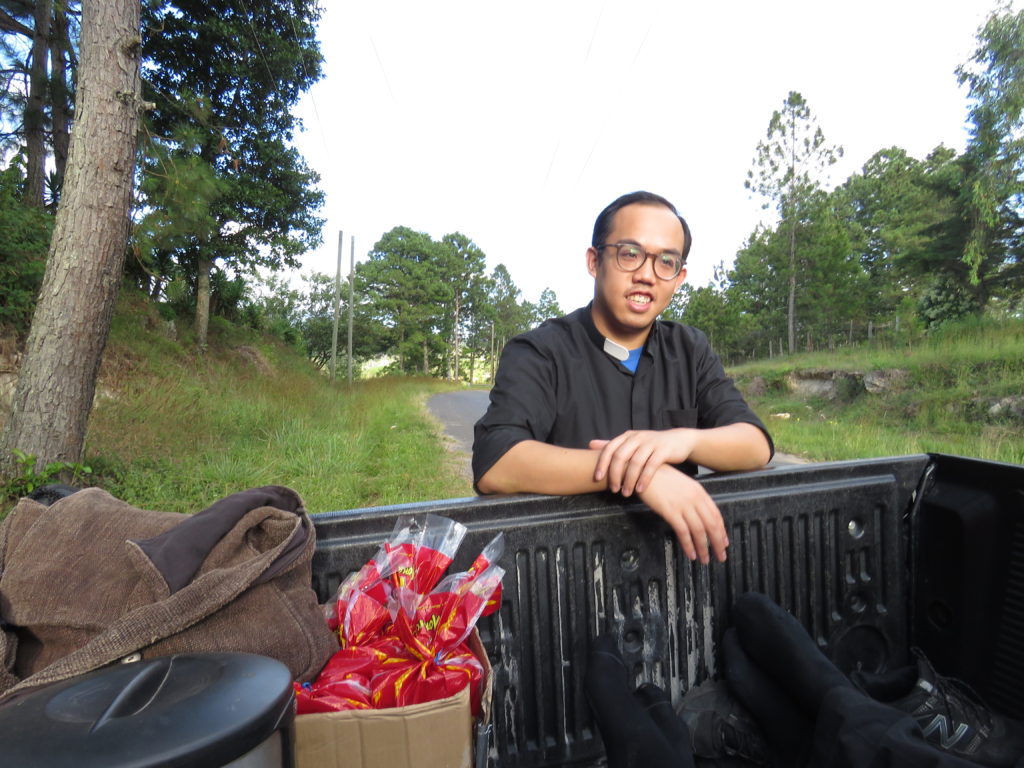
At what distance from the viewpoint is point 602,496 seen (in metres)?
1.40

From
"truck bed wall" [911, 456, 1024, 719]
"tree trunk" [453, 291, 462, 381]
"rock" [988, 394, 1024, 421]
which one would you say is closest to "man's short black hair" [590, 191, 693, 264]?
"truck bed wall" [911, 456, 1024, 719]

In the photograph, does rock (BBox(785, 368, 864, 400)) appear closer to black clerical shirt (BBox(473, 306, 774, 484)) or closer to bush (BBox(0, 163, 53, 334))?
black clerical shirt (BBox(473, 306, 774, 484))

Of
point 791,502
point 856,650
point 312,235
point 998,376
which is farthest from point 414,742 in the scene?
point 312,235

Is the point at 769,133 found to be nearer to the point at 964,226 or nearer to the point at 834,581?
the point at 964,226

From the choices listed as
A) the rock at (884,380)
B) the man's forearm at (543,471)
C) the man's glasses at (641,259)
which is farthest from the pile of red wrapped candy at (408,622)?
the rock at (884,380)

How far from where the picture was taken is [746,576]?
1508mm

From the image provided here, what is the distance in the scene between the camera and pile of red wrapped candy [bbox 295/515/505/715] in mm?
1018

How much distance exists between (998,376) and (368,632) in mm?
14661

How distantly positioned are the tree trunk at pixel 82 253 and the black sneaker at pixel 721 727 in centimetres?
498

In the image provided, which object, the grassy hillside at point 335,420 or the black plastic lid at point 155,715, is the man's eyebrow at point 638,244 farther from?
the grassy hillside at point 335,420

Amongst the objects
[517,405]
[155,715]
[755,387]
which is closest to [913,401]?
[755,387]

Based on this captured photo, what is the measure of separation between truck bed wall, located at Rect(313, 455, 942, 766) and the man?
7.7 inches

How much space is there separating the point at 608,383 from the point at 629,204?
0.62m

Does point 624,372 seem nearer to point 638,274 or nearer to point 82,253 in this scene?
point 638,274
